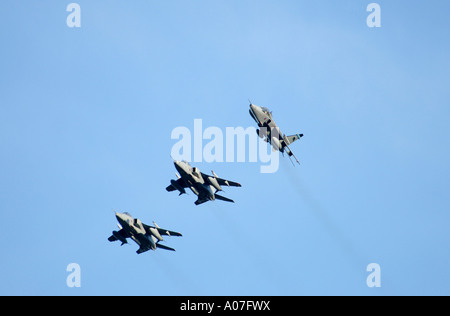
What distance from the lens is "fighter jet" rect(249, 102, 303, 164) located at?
100062 millimetres

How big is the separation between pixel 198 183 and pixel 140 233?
10.2 meters

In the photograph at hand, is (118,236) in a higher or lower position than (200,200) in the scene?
lower

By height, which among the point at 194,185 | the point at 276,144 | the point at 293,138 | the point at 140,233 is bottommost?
the point at 140,233

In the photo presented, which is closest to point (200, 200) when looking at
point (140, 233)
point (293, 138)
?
point (140, 233)

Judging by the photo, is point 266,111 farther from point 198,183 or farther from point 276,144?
point 198,183

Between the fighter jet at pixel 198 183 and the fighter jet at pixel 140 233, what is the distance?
6.04 meters

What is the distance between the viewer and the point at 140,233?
99875 millimetres

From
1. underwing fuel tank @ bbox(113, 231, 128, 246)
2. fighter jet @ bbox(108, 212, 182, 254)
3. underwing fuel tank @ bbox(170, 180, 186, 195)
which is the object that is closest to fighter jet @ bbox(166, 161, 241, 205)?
underwing fuel tank @ bbox(170, 180, 186, 195)

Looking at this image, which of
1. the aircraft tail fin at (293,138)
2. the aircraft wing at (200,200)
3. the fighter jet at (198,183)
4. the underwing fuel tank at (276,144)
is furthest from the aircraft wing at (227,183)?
the aircraft tail fin at (293,138)

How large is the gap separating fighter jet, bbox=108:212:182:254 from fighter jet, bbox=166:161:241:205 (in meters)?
6.04

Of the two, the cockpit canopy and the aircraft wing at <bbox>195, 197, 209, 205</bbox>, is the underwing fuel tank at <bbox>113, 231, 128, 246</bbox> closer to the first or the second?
the aircraft wing at <bbox>195, 197, 209, 205</bbox>
